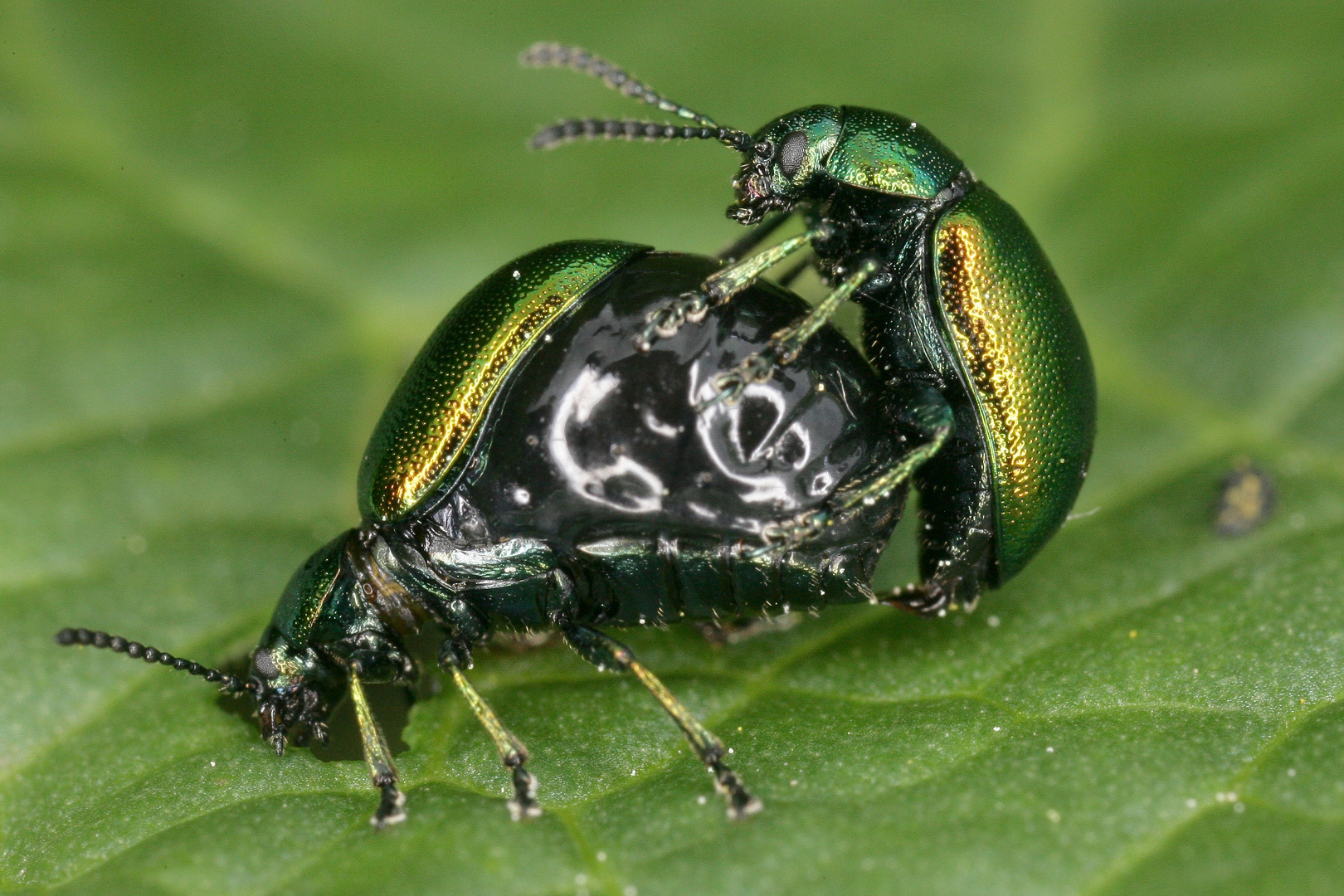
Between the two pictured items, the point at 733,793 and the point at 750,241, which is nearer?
the point at 733,793

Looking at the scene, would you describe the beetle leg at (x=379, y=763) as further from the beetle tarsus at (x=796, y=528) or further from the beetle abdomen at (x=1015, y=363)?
the beetle abdomen at (x=1015, y=363)

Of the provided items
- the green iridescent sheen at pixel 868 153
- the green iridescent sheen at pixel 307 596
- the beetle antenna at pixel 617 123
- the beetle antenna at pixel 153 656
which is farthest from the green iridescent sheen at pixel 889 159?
the beetle antenna at pixel 153 656

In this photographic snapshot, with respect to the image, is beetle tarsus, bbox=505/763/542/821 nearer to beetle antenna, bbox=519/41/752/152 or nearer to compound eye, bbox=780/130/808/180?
beetle antenna, bbox=519/41/752/152

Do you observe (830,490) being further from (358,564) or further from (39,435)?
(39,435)

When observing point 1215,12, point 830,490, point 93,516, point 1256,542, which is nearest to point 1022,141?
point 1215,12

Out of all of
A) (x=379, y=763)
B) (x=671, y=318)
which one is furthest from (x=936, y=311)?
(x=379, y=763)

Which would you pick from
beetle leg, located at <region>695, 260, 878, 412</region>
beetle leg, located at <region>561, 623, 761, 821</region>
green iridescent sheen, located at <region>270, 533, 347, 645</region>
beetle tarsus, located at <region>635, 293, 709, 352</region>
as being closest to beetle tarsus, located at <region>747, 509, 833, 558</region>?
beetle leg, located at <region>695, 260, 878, 412</region>

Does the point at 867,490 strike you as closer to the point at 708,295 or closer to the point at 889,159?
the point at 708,295
